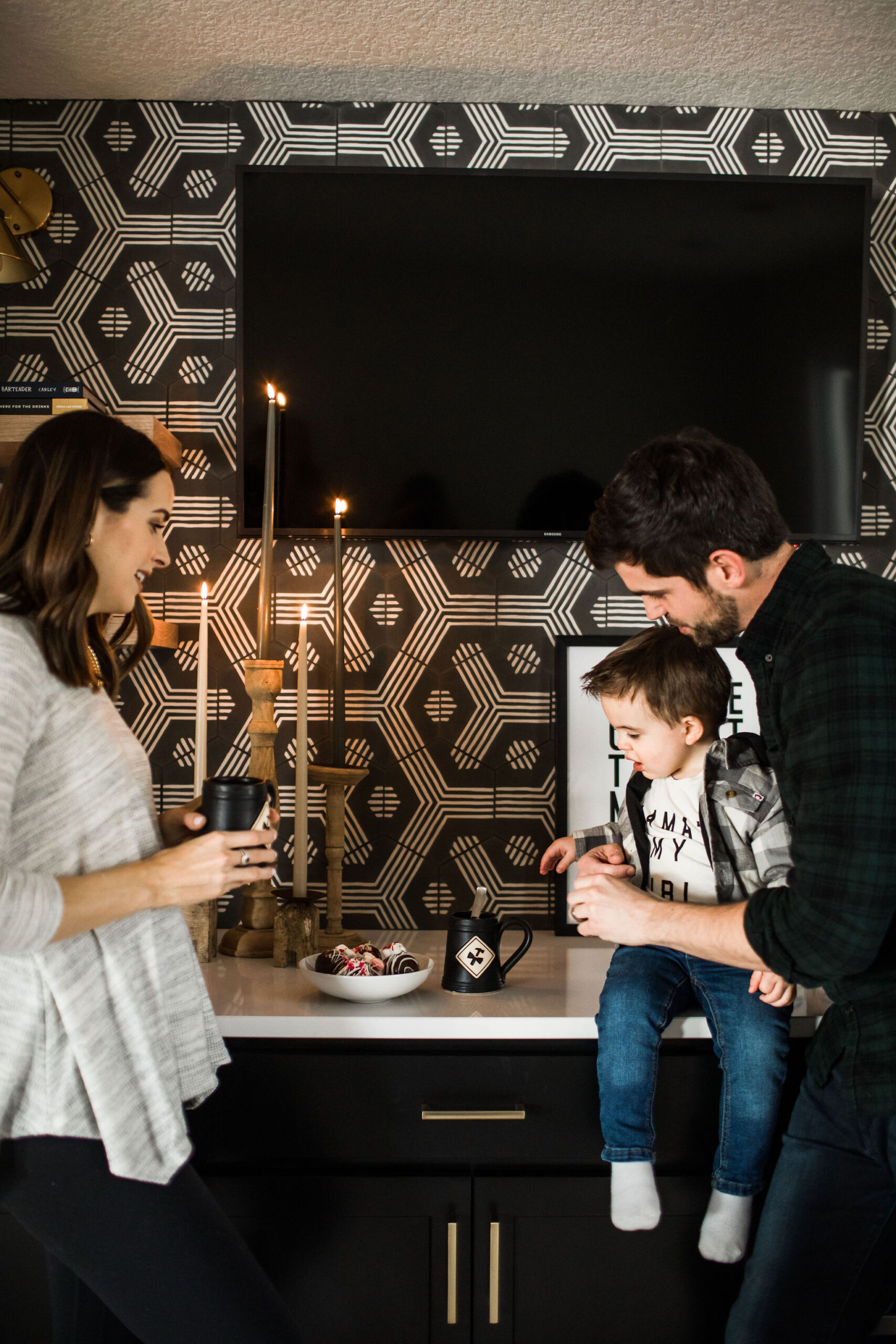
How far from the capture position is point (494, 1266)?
1.50 meters

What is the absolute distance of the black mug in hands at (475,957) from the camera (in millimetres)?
1631

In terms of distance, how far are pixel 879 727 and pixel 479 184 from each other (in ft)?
5.05

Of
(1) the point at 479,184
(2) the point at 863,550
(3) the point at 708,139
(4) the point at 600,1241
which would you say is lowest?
(4) the point at 600,1241

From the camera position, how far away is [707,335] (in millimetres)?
2090

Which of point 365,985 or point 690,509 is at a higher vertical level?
point 690,509

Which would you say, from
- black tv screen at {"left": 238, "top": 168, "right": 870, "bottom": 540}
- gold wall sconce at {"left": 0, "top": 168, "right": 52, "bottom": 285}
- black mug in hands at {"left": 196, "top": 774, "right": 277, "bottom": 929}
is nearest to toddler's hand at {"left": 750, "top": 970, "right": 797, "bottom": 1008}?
black mug in hands at {"left": 196, "top": 774, "right": 277, "bottom": 929}

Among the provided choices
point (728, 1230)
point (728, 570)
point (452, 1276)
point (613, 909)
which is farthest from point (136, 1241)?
point (728, 570)

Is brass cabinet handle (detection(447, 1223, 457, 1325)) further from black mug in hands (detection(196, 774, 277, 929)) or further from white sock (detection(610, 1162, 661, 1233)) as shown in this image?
black mug in hands (detection(196, 774, 277, 929))

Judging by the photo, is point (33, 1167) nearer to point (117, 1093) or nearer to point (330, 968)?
point (117, 1093)

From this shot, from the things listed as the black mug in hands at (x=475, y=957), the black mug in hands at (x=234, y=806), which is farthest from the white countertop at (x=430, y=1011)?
the black mug in hands at (x=234, y=806)

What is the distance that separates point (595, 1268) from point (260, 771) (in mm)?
998

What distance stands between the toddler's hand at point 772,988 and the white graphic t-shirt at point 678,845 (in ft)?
0.64

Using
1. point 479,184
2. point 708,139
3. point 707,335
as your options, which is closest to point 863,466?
point 707,335

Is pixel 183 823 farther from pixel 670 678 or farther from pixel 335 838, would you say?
pixel 670 678
